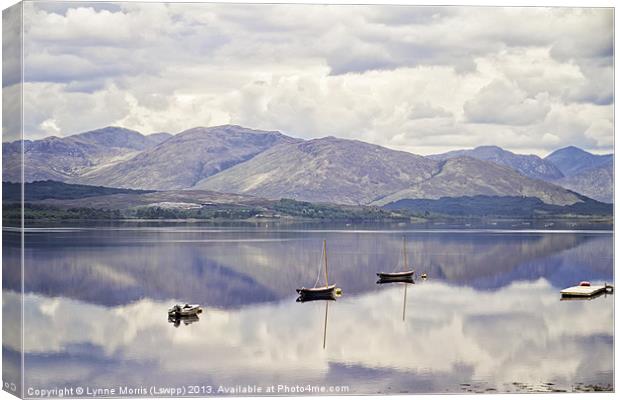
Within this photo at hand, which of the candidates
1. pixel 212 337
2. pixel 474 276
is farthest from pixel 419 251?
pixel 212 337

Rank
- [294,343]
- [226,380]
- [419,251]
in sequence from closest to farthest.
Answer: [226,380], [294,343], [419,251]

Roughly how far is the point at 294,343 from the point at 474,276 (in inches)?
556

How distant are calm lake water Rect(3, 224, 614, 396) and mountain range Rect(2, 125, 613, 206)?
2.56 meters

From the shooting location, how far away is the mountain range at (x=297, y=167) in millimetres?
23516

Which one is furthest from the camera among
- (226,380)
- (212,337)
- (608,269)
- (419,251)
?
(419,251)

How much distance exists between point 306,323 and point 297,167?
31831 mm

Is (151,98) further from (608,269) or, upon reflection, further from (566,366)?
(608,269)

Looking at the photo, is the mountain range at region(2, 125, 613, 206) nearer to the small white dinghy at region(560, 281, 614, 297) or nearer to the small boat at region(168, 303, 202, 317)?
the small white dinghy at region(560, 281, 614, 297)

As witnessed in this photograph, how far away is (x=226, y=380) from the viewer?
595 inches

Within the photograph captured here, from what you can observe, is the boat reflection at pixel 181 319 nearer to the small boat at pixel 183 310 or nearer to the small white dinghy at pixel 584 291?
the small boat at pixel 183 310

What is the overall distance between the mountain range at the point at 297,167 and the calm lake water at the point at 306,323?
256 cm

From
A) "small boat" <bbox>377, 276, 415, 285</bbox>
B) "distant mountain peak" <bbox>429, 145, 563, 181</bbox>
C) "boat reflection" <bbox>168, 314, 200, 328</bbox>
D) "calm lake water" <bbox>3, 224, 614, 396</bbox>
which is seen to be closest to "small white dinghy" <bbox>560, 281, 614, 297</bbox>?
"calm lake water" <bbox>3, 224, 614, 396</bbox>

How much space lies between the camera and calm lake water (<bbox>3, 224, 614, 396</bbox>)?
1529cm

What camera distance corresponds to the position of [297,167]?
53188 millimetres
